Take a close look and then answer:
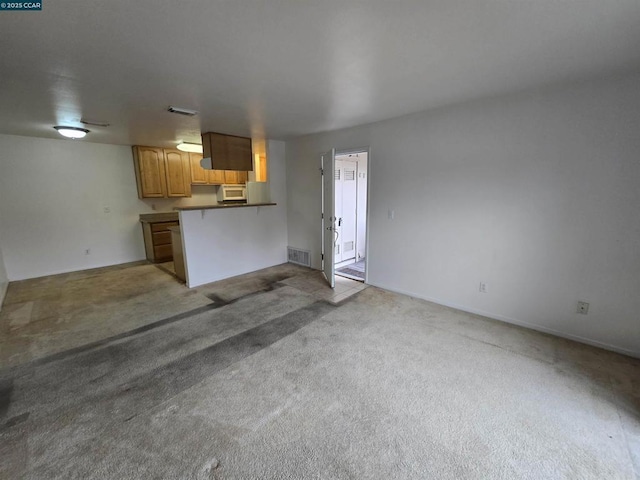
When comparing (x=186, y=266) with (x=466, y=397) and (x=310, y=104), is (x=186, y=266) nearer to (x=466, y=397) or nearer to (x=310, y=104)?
(x=310, y=104)

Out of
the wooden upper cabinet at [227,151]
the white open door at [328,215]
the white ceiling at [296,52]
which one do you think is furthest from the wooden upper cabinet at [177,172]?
the white open door at [328,215]

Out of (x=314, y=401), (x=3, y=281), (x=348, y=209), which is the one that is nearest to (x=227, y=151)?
(x=348, y=209)

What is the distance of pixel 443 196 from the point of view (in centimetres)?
334

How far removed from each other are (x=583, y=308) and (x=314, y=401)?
2.70 meters

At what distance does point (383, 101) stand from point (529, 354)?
2852mm

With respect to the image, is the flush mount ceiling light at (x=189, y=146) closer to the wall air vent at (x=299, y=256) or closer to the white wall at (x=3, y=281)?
the wall air vent at (x=299, y=256)

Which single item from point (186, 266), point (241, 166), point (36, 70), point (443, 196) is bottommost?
point (186, 266)

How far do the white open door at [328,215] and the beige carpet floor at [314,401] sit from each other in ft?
3.85

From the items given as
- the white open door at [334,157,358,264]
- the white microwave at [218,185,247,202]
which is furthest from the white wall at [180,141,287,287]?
the white microwave at [218,185,247,202]

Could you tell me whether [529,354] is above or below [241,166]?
below

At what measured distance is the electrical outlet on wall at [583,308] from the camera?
258cm

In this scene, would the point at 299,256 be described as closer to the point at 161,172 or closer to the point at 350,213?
the point at 350,213

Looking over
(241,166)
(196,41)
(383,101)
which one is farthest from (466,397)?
(241,166)

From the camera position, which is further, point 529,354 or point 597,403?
point 529,354
